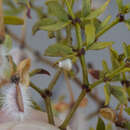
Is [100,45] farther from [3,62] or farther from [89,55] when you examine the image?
[89,55]

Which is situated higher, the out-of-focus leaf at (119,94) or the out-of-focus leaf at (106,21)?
the out-of-focus leaf at (106,21)

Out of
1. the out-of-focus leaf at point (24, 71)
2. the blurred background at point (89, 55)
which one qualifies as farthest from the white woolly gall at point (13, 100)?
the blurred background at point (89, 55)

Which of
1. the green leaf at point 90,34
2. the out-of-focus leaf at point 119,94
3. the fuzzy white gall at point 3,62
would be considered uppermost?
the green leaf at point 90,34

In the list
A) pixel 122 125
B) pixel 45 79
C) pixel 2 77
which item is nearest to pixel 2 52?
pixel 2 77

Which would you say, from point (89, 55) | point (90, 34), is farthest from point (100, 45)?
point (89, 55)

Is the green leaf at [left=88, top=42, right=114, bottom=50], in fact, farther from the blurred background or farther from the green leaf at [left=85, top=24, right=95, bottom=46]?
the blurred background

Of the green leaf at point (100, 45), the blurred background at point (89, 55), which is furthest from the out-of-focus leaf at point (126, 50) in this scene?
the blurred background at point (89, 55)

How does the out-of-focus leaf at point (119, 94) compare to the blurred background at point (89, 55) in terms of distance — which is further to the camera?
the blurred background at point (89, 55)

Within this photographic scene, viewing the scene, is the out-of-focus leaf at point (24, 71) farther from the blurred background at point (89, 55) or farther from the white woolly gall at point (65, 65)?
the blurred background at point (89, 55)
